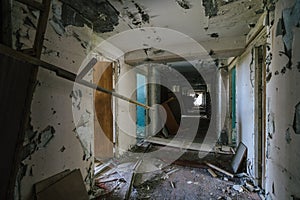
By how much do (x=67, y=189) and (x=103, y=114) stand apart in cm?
187

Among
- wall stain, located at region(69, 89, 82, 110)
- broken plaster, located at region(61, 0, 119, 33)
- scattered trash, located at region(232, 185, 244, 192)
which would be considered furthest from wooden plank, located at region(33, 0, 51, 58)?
scattered trash, located at region(232, 185, 244, 192)

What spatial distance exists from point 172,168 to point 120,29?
2.38 meters

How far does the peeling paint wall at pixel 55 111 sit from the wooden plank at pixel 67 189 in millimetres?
86

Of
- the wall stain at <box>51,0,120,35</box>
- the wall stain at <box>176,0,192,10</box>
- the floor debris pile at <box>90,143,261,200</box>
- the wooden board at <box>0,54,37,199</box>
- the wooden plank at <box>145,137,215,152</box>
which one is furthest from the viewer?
the wooden plank at <box>145,137,215,152</box>

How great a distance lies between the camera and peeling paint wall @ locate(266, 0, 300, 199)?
111cm

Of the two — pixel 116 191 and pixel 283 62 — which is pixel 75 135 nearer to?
pixel 116 191

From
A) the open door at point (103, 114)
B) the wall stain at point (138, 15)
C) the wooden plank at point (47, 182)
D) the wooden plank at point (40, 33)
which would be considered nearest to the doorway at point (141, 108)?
the open door at point (103, 114)

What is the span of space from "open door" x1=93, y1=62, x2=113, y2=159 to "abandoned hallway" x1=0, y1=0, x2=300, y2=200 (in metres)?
0.02

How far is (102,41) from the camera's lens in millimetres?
2834

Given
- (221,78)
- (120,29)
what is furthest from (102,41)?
(221,78)

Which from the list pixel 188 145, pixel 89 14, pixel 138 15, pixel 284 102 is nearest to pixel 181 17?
pixel 138 15

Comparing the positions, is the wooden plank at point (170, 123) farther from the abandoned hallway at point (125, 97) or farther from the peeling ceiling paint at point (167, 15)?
the peeling ceiling paint at point (167, 15)

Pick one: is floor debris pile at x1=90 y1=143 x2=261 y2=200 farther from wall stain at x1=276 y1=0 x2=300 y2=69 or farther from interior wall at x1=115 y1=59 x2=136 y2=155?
wall stain at x1=276 y1=0 x2=300 y2=69

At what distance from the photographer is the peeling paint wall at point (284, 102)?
1110 mm
